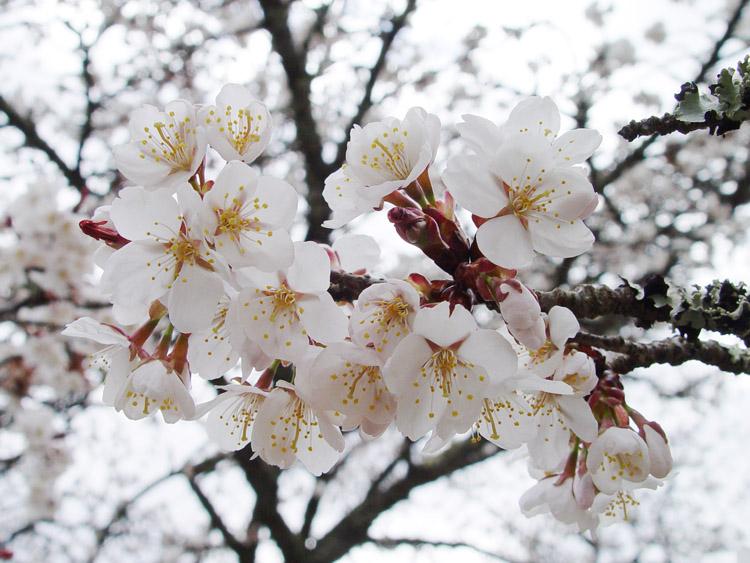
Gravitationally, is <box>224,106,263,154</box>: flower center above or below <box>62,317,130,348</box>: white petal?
above

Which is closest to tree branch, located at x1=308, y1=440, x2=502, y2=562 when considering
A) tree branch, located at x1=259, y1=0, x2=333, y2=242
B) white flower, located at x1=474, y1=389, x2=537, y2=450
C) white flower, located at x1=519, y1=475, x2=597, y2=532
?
tree branch, located at x1=259, y1=0, x2=333, y2=242

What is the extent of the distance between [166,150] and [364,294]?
0.39m

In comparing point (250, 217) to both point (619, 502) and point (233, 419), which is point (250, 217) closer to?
point (233, 419)

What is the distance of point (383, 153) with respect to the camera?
0.94m

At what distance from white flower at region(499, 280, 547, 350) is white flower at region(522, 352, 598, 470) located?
80 millimetres

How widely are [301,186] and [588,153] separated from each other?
172 inches

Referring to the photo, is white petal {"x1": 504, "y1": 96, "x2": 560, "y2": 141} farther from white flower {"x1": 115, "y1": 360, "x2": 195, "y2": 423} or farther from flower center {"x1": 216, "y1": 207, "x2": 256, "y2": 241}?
white flower {"x1": 115, "y1": 360, "x2": 195, "y2": 423}

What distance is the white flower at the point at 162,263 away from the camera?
80cm

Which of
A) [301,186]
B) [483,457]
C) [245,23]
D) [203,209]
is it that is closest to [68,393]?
[301,186]

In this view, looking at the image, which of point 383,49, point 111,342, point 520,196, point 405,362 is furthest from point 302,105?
point 405,362

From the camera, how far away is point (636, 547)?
872cm

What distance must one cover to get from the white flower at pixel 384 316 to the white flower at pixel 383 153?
0.16 metres

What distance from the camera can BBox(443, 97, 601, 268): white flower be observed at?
2.59 ft

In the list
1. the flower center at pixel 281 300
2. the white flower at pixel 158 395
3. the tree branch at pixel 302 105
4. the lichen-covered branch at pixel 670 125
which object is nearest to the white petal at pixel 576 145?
the lichen-covered branch at pixel 670 125
